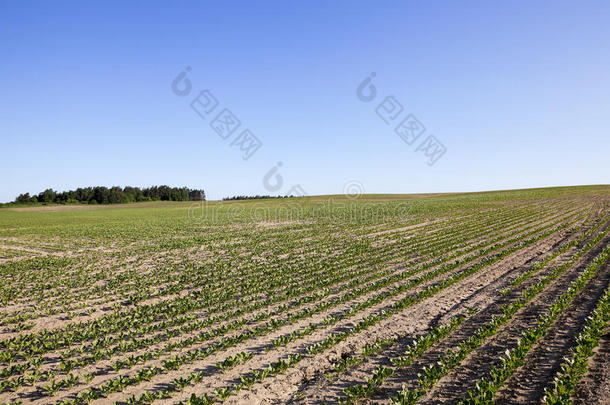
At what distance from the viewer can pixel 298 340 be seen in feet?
28.9

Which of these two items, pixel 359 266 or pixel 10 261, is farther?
pixel 10 261

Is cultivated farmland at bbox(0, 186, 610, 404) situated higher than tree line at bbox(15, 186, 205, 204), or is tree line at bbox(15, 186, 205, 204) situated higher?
tree line at bbox(15, 186, 205, 204)

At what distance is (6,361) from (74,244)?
84.4 ft

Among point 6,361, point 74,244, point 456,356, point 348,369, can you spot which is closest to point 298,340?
point 348,369

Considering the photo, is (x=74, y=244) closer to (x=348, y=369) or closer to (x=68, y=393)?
(x=68, y=393)

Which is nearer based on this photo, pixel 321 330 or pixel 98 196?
pixel 321 330

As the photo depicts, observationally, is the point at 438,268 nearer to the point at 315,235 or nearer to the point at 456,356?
the point at 456,356

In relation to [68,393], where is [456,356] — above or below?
above

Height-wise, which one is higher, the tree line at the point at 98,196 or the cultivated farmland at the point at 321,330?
the tree line at the point at 98,196

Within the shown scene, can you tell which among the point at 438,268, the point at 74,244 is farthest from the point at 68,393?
the point at 74,244

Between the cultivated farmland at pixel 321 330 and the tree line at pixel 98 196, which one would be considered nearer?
the cultivated farmland at pixel 321 330

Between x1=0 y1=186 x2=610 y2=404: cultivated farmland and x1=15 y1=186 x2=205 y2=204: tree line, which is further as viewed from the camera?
x1=15 y1=186 x2=205 y2=204: tree line

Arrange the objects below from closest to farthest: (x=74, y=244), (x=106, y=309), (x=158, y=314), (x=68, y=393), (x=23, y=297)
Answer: (x=68, y=393)
(x=158, y=314)
(x=106, y=309)
(x=23, y=297)
(x=74, y=244)

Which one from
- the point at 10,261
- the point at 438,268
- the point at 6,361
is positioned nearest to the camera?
the point at 6,361
